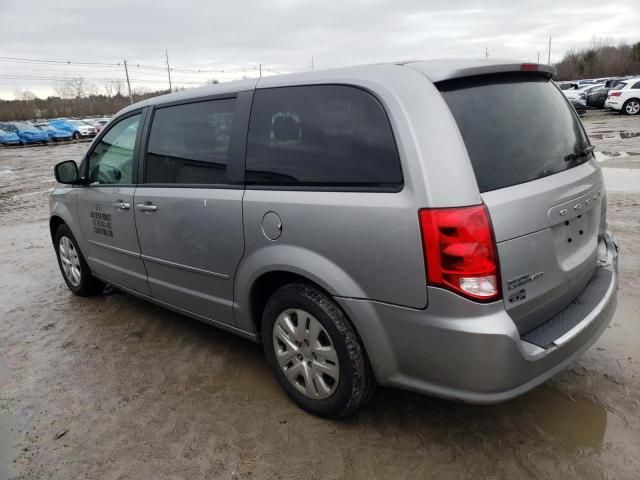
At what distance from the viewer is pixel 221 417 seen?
2.96 meters

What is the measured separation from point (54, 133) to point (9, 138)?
8.67 ft

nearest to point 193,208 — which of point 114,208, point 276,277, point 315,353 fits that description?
point 276,277

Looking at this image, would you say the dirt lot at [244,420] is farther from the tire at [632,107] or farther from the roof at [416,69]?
the tire at [632,107]

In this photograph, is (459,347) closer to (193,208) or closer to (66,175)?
(193,208)

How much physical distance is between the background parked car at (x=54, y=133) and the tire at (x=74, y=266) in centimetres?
3341

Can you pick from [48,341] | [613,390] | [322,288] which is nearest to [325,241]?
[322,288]

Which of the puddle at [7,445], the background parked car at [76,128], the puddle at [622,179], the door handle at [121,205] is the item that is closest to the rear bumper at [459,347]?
the puddle at [7,445]

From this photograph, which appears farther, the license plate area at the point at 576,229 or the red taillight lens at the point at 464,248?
the license plate area at the point at 576,229

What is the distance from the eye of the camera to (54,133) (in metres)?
34.4

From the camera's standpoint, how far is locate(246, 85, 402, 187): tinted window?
237 cm

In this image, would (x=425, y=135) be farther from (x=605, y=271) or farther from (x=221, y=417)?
(x=221, y=417)

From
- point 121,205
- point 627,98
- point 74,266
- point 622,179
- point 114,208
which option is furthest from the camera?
point 627,98

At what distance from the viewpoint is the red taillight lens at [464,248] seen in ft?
6.97

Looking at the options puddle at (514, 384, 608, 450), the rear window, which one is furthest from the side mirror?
puddle at (514, 384, 608, 450)
